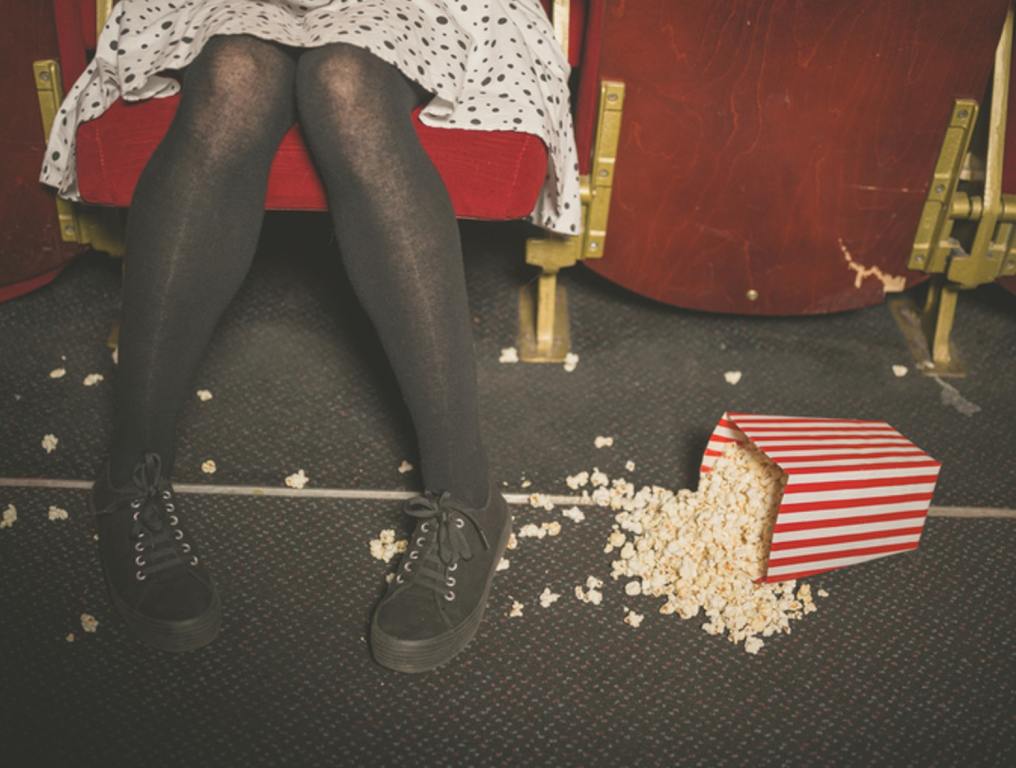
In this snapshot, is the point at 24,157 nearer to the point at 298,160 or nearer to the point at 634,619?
the point at 298,160

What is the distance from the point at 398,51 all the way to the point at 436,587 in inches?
26.2

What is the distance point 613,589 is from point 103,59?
3.27 ft

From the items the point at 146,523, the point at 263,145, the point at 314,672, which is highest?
the point at 263,145

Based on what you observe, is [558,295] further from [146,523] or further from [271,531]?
[146,523]

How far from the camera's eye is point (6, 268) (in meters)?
1.68

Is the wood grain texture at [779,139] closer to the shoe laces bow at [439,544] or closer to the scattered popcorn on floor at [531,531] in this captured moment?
the scattered popcorn on floor at [531,531]

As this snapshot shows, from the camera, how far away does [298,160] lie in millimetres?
1305

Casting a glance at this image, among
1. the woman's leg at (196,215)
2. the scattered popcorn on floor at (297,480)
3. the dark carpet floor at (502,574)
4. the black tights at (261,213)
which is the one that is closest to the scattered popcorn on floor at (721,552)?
the dark carpet floor at (502,574)

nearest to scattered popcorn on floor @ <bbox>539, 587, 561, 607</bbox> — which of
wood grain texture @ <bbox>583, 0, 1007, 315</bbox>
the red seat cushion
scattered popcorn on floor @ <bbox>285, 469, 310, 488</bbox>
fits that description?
scattered popcorn on floor @ <bbox>285, 469, 310, 488</bbox>

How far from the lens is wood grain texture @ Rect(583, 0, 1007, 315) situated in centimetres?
149

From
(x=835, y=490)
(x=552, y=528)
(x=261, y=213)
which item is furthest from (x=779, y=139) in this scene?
(x=261, y=213)

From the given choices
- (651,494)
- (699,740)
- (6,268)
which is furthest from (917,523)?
(6,268)

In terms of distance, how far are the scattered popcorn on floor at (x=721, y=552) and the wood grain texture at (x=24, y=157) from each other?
1.07m

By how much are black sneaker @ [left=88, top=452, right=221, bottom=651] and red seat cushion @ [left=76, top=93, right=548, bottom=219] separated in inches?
15.1
